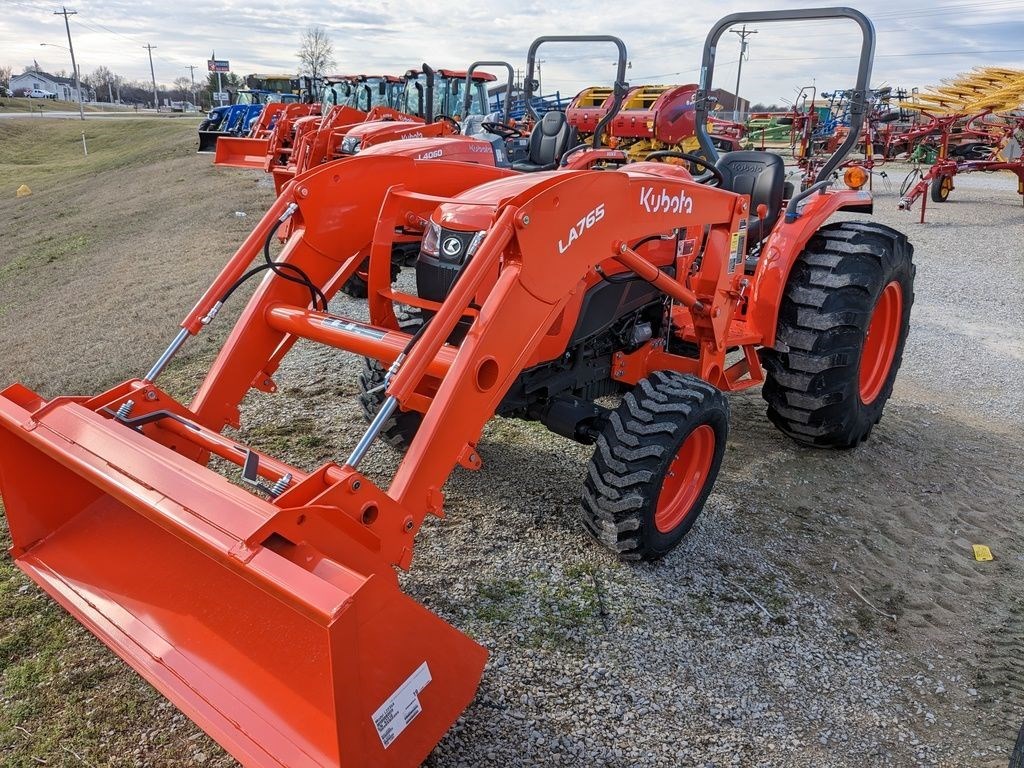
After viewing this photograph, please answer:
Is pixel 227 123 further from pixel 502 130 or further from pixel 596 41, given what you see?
pixel 596 41

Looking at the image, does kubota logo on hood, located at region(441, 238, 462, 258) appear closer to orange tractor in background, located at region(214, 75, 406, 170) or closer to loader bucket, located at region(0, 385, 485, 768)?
loader bucket, located at region(0, 385, 485, 768)

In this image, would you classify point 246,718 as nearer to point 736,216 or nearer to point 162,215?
point 736,216

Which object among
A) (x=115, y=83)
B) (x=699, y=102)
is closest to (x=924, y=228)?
(x=699, y=102)

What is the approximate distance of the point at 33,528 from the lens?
278 cm

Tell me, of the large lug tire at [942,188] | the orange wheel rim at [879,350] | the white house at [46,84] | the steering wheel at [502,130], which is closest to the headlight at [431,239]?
the orange wheel rim at [879,350]

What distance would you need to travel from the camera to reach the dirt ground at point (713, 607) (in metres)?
2.44

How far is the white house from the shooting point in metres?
109

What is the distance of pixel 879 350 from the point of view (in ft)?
15.7

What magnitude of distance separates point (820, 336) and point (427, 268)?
2123mm

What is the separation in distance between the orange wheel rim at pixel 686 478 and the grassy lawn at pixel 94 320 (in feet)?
6.56

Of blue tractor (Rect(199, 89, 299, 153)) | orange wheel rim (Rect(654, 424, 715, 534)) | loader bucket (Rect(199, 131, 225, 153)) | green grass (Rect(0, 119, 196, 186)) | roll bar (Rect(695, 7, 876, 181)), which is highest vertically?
roll bar (Rect(695, 7, 876, 181))

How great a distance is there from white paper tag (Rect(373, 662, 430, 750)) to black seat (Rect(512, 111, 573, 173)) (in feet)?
24.3

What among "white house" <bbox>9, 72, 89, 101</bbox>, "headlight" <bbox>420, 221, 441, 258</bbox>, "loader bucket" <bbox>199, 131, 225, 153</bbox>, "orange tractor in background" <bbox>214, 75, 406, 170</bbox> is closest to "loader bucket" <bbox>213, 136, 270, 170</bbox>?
"orange tractor in background" <bbox>214, 75, 406, 170</bbox>

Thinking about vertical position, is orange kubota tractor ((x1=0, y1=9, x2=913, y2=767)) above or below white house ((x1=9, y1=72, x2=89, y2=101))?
below
